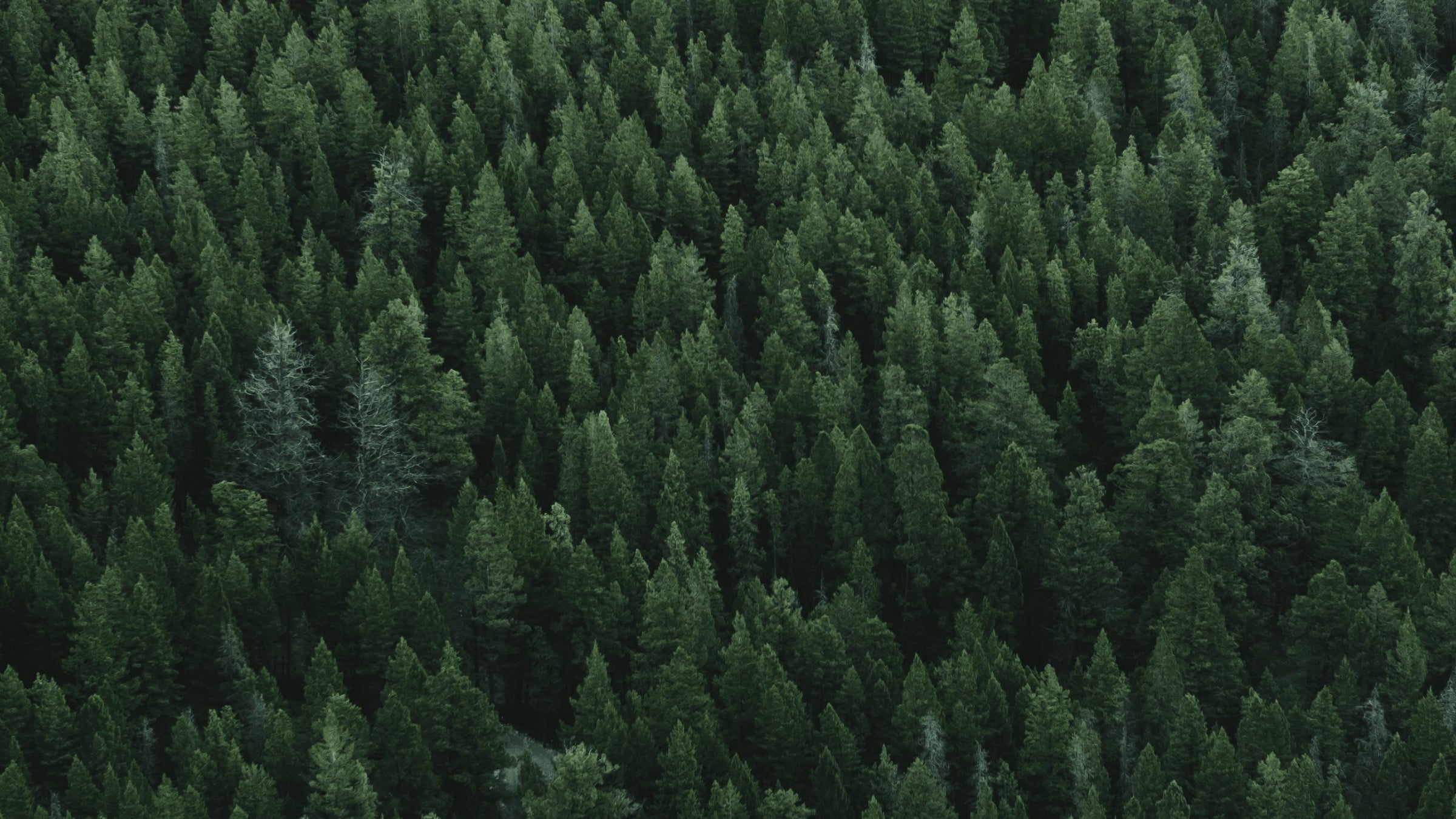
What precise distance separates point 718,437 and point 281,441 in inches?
977

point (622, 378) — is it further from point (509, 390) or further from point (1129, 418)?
point (1129, 418)

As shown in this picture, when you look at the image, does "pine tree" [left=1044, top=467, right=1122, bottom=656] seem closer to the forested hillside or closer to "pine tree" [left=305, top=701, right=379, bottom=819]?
the forested hillside

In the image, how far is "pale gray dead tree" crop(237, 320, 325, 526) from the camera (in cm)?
11200

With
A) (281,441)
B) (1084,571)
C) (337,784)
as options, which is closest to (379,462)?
(281,441)

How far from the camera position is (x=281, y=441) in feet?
370

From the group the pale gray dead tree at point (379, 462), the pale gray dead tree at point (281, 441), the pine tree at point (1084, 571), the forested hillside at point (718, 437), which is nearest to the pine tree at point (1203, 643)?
the forested hillside at point (718, 437)

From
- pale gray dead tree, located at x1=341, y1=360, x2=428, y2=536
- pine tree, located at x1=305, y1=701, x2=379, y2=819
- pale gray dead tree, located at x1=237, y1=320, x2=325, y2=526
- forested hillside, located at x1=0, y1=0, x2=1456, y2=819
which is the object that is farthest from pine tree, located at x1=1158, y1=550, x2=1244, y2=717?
pale gray dead tree, located at x1=237, y1=320, x2=325, y2=526

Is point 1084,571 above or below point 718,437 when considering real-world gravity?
below

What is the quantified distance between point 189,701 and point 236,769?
888 centimetres

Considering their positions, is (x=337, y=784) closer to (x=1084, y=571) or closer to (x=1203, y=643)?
(x=1084, y=571)

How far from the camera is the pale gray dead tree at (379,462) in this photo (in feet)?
369

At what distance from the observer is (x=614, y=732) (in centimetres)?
9669

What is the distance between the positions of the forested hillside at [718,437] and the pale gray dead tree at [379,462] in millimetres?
406

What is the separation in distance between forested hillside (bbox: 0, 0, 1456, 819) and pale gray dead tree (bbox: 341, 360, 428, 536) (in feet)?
1.33
